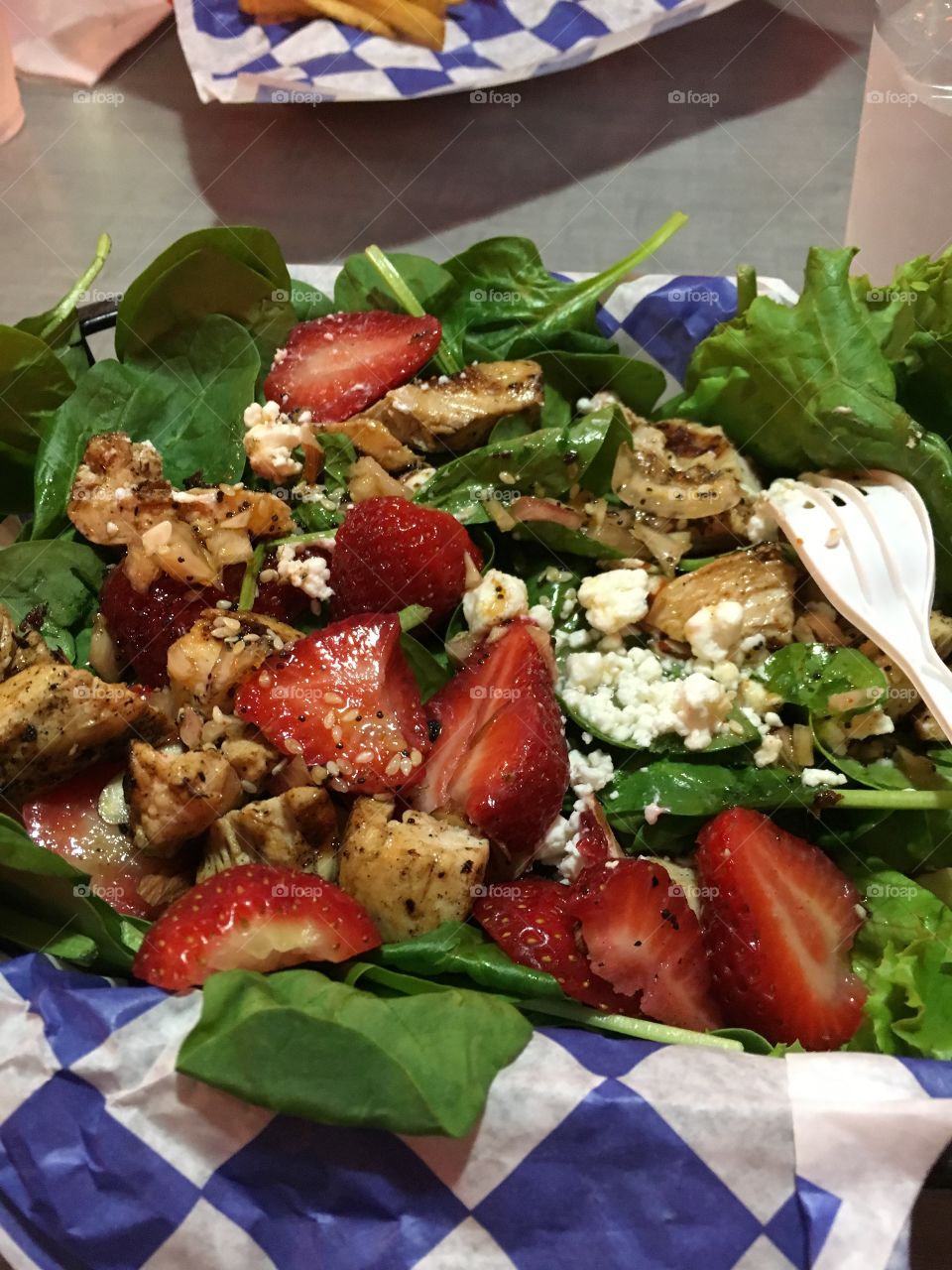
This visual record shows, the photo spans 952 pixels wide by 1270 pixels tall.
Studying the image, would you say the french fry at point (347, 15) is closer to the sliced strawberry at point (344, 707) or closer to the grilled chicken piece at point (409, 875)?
the sliced strawberry at point (344, 707)

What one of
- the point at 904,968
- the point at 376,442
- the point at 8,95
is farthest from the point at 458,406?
the point at 8,95

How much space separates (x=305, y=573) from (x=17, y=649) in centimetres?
38

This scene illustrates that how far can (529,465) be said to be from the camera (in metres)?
1.53

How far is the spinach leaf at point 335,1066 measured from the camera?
2.87 ft

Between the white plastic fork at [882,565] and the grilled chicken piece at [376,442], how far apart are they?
1.88 feet

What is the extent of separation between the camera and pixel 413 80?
2561 millimetres

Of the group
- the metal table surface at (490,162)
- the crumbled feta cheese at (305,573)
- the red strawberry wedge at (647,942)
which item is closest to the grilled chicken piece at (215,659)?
the crumbled feta cheese at (305,573)

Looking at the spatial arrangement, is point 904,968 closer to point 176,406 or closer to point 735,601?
point 735,601

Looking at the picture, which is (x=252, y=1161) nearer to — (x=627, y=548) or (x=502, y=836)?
(x=502, y=836)

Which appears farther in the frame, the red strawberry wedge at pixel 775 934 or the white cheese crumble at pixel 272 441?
the white cheese crumble at pixel 272 441

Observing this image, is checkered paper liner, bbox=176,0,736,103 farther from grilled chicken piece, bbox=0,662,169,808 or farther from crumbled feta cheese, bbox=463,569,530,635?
grilled chicken piece, bbox=0,662,169,808

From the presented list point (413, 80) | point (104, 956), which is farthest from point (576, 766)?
point (413, 80)

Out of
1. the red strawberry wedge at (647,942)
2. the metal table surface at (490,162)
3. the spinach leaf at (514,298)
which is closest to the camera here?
the red strawberry wedge at (647,942)

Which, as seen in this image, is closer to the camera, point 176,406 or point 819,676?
point 819,676
